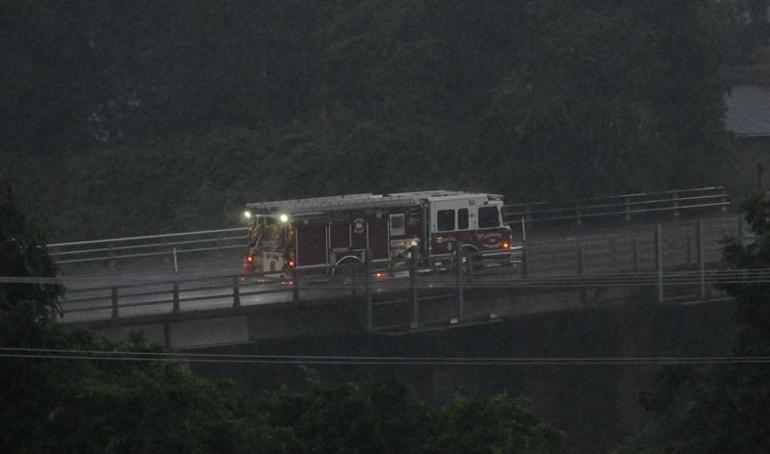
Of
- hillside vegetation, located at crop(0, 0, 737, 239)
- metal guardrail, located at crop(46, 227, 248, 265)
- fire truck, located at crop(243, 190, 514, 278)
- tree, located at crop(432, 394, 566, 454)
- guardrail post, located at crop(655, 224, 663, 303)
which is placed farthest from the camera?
hillside vegetation, located at crop(0, 0, 737, 239)

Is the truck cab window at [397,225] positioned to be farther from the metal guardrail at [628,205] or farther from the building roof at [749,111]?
the building roof at [749,111]

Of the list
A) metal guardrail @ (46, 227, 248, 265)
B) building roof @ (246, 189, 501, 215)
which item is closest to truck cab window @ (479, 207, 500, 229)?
building roof @ (246, 189, 501, 215)

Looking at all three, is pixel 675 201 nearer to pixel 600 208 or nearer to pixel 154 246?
pixel 600 208

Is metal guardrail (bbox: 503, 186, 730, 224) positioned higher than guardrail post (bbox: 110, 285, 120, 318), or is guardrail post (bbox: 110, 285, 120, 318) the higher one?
metal guardrail (bbox: 503, 186, 730, 224)

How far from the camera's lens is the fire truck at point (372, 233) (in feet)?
118

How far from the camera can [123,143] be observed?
64375 millimetres

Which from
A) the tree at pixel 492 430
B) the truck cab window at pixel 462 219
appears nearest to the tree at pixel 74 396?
the tree at pixel 492 430

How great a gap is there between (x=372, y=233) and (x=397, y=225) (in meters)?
1.01

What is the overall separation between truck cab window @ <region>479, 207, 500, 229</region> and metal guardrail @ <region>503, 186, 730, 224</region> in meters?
11.7

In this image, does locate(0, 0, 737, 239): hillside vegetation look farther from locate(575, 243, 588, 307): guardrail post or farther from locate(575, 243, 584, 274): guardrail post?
locate(575, 243, 584, 274): guardrail post

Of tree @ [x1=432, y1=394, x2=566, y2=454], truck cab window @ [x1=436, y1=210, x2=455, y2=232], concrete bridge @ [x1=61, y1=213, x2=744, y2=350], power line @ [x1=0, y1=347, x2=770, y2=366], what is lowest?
tree @ [x1=432, y1=394, x2=566, y2=454]

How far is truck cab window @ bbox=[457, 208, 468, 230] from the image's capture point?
38969 mm

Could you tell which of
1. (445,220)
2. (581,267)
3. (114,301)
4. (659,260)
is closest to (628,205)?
(445,220)

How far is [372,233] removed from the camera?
122 ft
